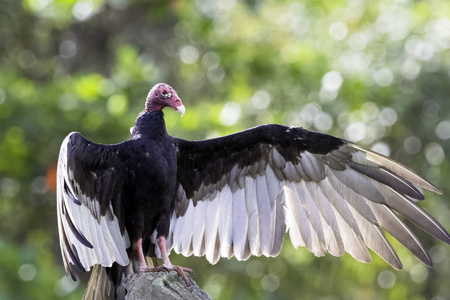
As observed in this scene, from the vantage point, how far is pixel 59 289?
878cm

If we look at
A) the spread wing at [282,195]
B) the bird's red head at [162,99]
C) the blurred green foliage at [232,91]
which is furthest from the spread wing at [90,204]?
the blurred green foliage at [232,91]

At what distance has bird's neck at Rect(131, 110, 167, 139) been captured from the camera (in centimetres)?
442

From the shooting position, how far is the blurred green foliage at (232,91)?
9438 millimetres

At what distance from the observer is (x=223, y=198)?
4996 millimetres

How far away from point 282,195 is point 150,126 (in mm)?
949

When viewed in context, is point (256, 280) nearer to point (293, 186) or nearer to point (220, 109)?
point (220, 109)

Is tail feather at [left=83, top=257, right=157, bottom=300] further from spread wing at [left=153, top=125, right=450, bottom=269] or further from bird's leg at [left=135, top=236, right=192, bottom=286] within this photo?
spread wing at [left=153, top=125, right=450, bottom=269]

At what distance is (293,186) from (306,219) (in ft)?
0.73

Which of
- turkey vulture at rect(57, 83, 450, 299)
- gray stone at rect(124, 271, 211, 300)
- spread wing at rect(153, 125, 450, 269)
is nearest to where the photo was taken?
gray stone at rect(124, 271, 211, 300)

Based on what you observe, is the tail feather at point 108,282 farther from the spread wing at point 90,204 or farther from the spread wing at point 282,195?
the spread wing at point 282,195

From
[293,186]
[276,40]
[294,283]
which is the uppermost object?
[276,40]

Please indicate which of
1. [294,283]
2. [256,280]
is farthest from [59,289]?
[294,283]

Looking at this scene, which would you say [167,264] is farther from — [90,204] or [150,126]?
[150,126]

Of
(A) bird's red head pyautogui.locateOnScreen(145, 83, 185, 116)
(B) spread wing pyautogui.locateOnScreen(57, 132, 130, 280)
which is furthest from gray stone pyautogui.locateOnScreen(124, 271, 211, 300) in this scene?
(A) bird's red head pyautogui.locateOnScreen(145, 83, 185, 116)
